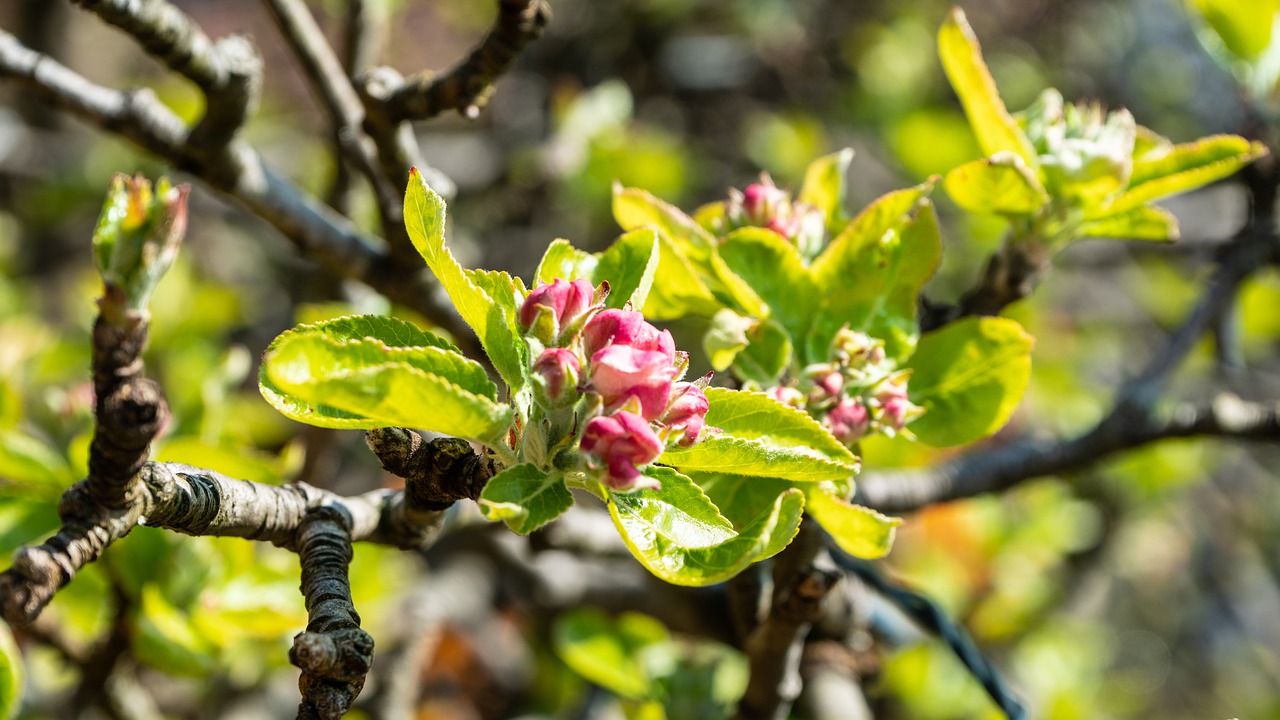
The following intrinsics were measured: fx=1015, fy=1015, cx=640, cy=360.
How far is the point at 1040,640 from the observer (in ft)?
7.89

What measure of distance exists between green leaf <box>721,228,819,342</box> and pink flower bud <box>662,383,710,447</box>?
0.28m

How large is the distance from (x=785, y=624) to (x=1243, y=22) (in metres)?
1.22

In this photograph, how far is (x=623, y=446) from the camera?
2.52ft

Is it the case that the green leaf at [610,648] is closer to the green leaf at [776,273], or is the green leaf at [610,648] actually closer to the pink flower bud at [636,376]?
the green leaf at [776,273]

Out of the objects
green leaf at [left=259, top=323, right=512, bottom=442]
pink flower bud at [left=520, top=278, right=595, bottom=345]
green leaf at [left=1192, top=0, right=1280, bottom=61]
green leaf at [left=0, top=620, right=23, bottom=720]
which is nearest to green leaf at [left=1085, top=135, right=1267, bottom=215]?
green leaf at [left=1192, top=0, right=1280, bottom=61]

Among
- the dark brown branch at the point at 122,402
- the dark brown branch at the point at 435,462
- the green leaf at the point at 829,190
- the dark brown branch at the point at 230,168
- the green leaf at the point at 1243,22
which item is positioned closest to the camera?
the dark brown branch at the point at 122,402

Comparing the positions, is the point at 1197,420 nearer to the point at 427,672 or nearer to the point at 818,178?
the point at 818,178

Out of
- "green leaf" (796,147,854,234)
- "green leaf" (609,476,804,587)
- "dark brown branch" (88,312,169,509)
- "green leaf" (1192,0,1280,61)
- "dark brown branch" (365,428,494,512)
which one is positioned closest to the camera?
"dark brown branch" (88,312,169,509)

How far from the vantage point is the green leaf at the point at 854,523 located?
853 millimetres

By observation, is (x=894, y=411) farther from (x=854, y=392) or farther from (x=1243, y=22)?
(x=1243, y=22)

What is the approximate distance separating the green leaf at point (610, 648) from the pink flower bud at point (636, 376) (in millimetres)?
915

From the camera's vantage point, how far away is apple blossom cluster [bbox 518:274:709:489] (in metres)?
0.77

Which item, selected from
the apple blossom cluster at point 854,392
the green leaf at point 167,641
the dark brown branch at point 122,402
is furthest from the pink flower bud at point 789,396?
the green leaf at point 167,641

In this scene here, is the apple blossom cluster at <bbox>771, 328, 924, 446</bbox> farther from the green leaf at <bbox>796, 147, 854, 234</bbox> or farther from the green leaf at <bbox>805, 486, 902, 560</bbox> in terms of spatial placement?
the green leaf at <bbox>796, 147, 854, 234</bbox>
